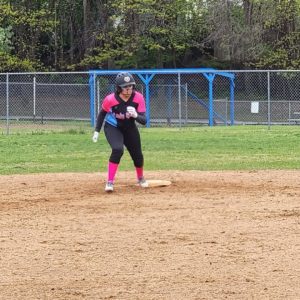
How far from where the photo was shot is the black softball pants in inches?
433

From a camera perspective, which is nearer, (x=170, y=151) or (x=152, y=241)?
(x=152, y=241)

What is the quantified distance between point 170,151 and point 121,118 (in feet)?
21.8

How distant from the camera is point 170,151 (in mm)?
17594

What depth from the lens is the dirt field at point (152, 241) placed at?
5.61 meters

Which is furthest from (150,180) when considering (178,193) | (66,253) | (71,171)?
(66,253)

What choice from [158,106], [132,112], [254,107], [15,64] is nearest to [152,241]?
[132,112]

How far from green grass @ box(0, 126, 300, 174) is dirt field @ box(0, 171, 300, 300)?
2.65 meters

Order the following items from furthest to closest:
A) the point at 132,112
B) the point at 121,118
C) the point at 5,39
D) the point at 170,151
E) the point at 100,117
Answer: the point at 5,39 → the point at 170,151 → the point at 100,117 → the point at 121,118 → the point at 132,112

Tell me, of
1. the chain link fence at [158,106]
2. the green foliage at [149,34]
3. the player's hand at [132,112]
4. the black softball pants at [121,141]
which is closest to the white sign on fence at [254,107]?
the chain link fence at [158,106]

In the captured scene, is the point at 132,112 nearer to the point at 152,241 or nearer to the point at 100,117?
the point at 100,117

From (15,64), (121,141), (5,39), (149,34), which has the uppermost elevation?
(149,34)

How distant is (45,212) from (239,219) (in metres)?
2.45

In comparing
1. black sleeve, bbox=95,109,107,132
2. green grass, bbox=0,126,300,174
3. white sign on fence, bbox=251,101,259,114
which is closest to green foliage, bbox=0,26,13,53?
white sign on fence, bbox=251,101,259,114

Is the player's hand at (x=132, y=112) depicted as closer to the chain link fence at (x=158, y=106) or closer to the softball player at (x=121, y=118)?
the softball player at (x=121, y=118)
